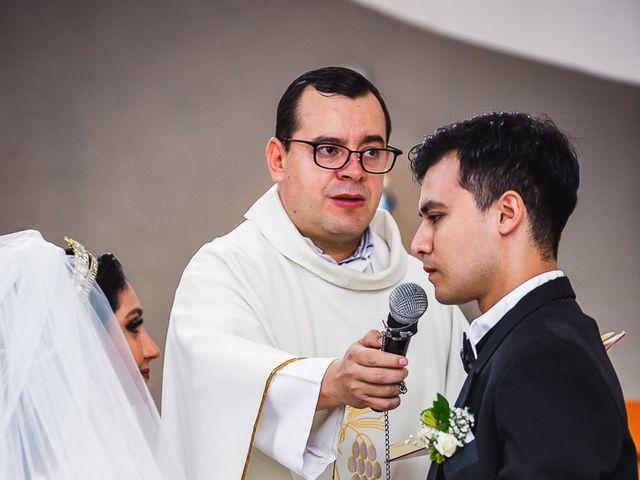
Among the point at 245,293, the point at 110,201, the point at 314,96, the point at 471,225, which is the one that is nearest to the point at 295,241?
the point at 245,293

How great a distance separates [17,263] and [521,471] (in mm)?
1170

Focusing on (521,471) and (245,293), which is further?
(245,293)

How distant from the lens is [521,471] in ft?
5.04

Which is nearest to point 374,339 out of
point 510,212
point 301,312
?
point 510,212

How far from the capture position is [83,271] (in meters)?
2.15

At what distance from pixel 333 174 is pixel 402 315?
941 millimetres

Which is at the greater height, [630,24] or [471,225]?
[630,24]

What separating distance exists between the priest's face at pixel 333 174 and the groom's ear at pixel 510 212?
87cm

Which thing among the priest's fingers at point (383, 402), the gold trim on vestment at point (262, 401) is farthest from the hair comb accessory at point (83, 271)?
the priest's fingers at point (383, 402)

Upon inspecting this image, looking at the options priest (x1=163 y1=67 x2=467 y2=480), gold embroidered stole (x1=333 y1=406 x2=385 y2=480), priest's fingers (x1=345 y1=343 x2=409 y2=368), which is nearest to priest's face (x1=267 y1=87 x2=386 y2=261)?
priest (x1=163 y1=67 x2=467 y2=480)

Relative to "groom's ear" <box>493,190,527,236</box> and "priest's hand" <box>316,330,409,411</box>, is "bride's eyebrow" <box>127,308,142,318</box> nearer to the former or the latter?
"priest's hand" <box>316,330,409,411</box>

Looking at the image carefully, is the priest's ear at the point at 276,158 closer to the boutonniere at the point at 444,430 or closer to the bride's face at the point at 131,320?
the bride's face at the point at 131,320

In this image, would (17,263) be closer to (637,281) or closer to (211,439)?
(211,439)

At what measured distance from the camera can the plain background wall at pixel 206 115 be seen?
4094 millimetres
